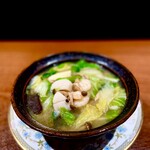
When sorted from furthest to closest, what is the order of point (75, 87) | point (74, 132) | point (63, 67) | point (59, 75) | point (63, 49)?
point (63, 49), point (63, 67), point (59, 75), point (75, 87), point (74, 132)

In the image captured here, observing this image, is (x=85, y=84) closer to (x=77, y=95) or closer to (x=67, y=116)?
(x=77, y=95)

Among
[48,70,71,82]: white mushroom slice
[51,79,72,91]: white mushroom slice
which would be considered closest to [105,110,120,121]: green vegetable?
[51,79,72,91]: white mushroom slice

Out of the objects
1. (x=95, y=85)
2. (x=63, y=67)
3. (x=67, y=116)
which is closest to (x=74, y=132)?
(x=67, y=116)

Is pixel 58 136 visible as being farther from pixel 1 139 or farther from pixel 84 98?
pixel 1 139

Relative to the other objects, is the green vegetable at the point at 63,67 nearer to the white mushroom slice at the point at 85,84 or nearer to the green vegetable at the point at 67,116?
the white mushroom slice at the point at 85,84

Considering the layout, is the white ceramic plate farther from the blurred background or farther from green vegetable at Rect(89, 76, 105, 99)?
green vegetable at Rect(89, 76, 105, 99)

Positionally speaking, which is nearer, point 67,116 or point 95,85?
point 67,116

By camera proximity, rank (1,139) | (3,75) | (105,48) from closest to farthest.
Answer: (1,139), (3,75), (105,48)
